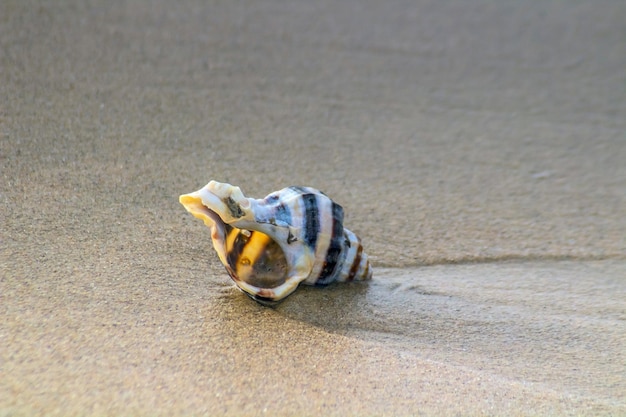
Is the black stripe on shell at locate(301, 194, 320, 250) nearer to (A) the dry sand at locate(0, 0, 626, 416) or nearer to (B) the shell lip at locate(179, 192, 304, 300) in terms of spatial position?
(B) the shell lip at locate(179, 192, 304, 300)

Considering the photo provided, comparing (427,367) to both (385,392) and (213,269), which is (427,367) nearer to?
(385,392)

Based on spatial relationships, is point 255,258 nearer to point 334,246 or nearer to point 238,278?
point 238,278

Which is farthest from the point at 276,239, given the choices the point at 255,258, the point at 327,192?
the point at 327,192

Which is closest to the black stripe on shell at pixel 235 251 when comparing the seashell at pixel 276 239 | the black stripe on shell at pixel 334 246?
the seashell at pixel 276 239

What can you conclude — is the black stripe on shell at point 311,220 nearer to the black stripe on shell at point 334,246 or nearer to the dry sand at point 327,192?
the black stripe on shell at point 334,246

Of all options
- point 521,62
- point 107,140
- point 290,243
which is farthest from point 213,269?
point 521,62
